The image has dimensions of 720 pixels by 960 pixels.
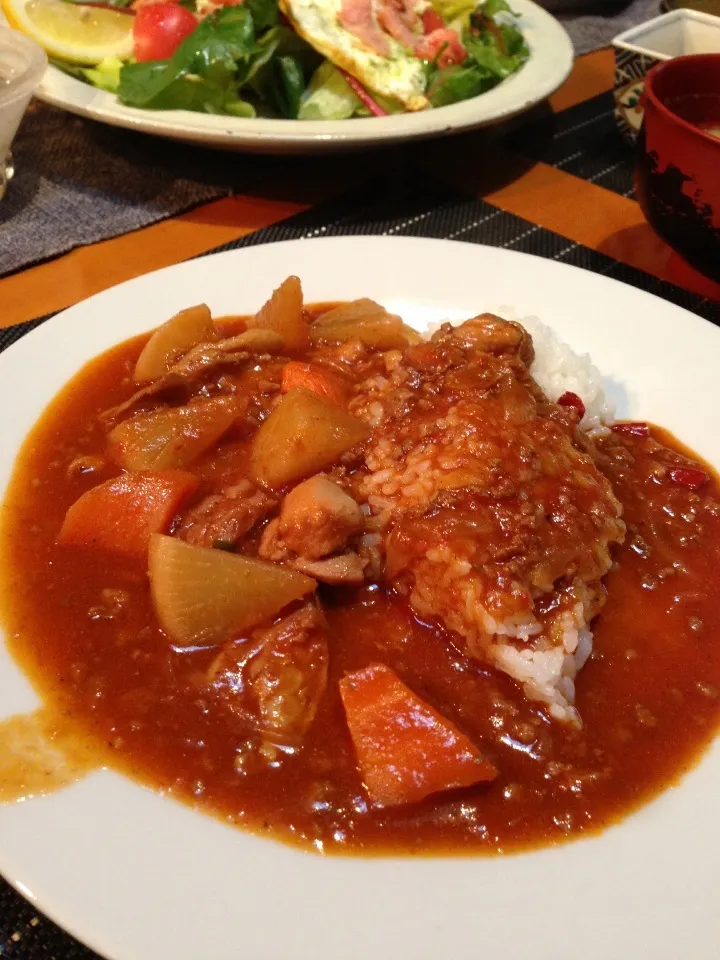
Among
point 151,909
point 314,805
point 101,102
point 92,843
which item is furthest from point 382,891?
point 101,102

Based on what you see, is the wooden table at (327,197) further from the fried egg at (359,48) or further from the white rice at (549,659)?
the white rice at (549,659)

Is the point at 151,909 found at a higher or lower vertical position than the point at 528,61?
lower

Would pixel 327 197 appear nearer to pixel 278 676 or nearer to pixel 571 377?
pixel 571 377

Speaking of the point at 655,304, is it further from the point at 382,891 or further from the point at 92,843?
the point at 92,843

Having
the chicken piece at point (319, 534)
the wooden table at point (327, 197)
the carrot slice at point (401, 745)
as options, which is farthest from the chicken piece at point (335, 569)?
the wooden table at point (327, 197)

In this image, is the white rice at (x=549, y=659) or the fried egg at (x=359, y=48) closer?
the white rice at (x=549, y=659)

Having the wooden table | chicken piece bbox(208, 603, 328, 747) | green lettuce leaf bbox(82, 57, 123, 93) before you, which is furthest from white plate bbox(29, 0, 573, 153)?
chicken piece bbox(208, 603, 328, 747)
